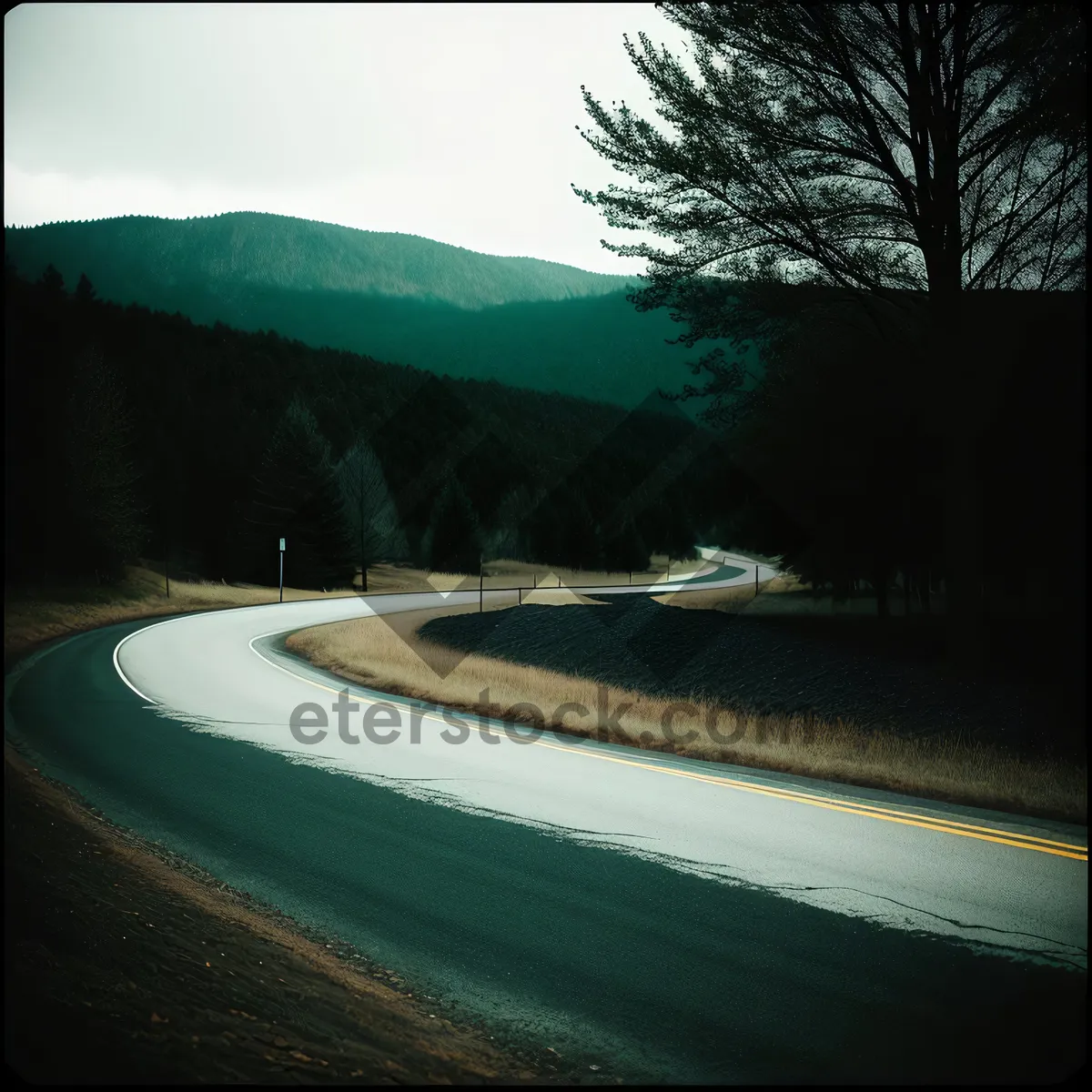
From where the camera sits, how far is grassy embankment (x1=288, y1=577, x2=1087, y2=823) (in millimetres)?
8258

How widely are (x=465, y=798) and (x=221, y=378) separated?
3230 inches

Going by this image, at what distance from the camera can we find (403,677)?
1670 cm

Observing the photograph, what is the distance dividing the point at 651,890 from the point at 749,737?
20.3 feet

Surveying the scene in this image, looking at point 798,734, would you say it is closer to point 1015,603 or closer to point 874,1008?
point 874,1008

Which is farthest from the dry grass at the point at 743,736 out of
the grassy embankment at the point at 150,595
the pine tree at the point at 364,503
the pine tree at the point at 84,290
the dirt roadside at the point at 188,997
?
the pine tree at the point at 84,290

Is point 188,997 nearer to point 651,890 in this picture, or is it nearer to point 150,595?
point 651,890

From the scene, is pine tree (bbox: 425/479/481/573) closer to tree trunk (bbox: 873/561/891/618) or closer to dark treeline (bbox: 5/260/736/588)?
dark treeline (bbox: 5/260/736/588)

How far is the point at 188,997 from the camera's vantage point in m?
3.55

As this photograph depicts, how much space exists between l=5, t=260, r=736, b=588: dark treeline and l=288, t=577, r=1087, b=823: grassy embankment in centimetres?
794

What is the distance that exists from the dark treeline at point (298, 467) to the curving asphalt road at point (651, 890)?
422 cm

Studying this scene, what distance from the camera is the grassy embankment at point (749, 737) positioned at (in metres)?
8.26

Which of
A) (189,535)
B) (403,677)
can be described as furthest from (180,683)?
(189,535)

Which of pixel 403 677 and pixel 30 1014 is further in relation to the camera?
pixel 403 677

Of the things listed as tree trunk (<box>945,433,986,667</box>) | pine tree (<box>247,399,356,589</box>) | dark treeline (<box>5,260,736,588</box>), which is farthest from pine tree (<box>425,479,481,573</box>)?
tree trunk (<box>945,433,986,667</box>)
